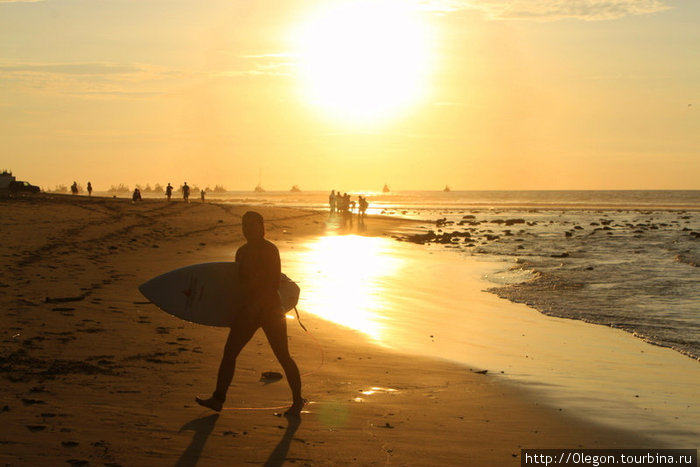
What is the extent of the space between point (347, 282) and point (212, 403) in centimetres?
1187

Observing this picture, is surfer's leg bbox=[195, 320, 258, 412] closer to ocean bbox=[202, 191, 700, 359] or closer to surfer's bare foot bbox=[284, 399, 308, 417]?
surfer's bare foot bbox=[284, 399, 308, 417]

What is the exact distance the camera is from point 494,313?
1487cm

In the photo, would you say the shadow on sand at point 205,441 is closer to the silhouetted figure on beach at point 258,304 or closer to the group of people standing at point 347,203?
the silhouetted figure on beach at point 258,304

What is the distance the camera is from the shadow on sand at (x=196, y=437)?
5.76 m

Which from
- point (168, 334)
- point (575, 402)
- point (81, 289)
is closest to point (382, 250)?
point (81, 289)

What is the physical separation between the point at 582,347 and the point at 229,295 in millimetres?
6309

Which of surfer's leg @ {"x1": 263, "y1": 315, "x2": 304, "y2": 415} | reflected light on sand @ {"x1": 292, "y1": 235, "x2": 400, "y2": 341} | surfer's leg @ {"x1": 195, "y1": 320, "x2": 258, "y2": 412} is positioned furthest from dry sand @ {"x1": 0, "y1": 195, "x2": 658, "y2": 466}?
reflected light on sand @ {"x1": 292, "y1": 235, "x2": 400, "y2": 341}

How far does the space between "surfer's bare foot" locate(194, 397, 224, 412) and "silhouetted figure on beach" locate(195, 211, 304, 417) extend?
0.24 meters

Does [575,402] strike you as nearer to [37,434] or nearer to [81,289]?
[37,434]

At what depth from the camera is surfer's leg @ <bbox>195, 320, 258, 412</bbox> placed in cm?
704

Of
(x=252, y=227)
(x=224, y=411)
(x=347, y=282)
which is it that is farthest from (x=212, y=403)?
(x=347, y=282)

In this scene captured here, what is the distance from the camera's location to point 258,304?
23.8ft

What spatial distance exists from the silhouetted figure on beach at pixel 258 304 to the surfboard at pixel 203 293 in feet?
1.73

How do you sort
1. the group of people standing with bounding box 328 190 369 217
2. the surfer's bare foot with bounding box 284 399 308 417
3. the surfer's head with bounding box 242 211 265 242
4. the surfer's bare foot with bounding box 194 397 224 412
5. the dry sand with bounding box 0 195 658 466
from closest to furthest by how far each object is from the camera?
the dry sand with bounding box 0 195 658 466
the surfer's bare foot with bounding box 194 397 224 412
the surfer's bare foot with bounding box 284 399 308 417
the surfer's head with bounding box 242 211 265 242
the group of people standing with bounding box 328 190 369 217
